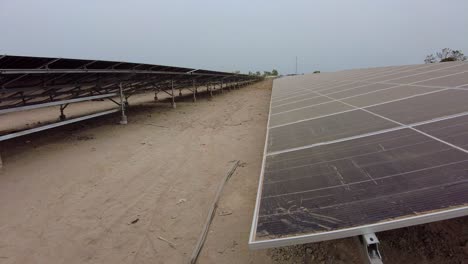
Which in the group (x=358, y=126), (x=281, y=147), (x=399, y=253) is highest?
(x=358, y=126)

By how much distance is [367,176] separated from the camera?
2430 mm

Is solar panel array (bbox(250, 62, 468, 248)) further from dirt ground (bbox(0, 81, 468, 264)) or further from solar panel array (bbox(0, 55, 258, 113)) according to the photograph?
solar panel array (bbox(0, 55, 258, 113))

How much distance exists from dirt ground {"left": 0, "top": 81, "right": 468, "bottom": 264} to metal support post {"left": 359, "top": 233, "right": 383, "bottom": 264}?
130cm

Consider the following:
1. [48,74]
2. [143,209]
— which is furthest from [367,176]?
[48,74]

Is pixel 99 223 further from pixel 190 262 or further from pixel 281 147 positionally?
pixel 281 147

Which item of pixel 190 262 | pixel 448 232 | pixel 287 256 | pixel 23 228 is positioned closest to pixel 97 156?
pixel 23 228

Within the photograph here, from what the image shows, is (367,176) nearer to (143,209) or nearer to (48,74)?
(143,209)

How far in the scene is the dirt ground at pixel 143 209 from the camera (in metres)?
3.07

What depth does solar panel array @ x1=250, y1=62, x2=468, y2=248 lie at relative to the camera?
5.93 ft

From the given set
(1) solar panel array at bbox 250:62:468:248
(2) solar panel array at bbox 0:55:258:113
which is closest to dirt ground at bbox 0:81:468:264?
(1) solar panel array at bbox 250:62:468:248

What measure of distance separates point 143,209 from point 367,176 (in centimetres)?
346

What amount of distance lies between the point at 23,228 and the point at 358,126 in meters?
5.22

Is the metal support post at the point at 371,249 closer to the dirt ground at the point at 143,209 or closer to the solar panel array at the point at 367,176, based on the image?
the solar panel array at the point at 367,176

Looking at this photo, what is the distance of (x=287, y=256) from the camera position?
9.93 ft
